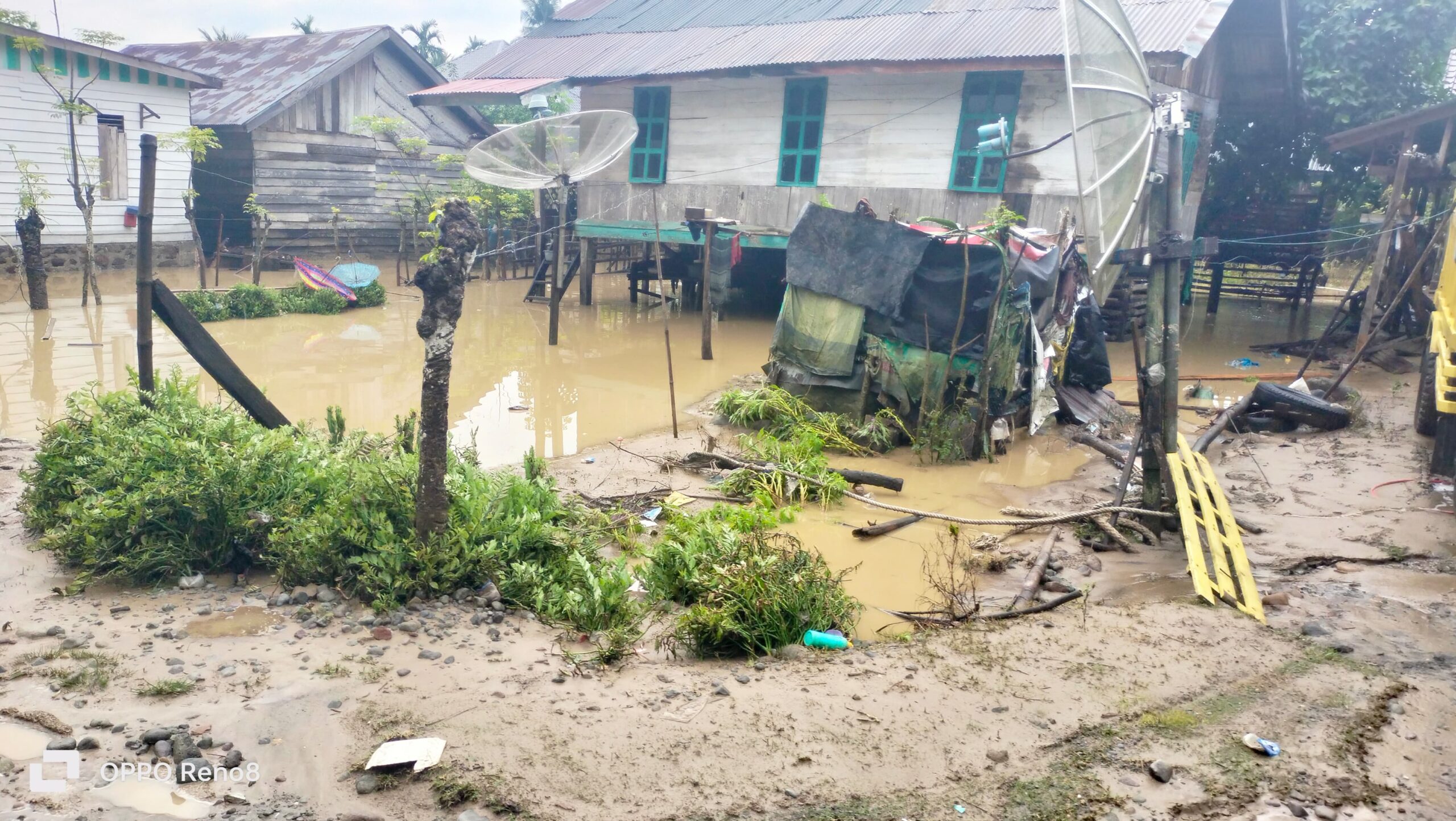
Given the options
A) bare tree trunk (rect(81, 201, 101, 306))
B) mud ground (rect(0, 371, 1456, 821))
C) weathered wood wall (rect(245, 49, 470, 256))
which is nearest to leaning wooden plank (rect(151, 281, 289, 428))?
mud ground (rect(0, 371, 1456, 821))

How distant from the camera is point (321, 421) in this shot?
351 inches

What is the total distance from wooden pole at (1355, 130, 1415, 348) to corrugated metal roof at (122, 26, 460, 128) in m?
17.7

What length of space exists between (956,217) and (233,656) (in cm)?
1122

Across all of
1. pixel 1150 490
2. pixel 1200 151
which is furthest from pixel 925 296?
pixel 1200 151

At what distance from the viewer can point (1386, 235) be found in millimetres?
11727

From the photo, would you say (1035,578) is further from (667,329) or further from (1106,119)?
(667,329)

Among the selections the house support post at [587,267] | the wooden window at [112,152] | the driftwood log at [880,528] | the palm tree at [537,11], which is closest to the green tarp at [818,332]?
the driftwood log at [880,528]

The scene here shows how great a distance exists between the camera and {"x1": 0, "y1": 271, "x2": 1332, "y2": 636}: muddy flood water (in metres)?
6.18

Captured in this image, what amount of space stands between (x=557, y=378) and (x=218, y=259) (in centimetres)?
972

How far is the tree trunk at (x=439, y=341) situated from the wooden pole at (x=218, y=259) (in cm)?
1342

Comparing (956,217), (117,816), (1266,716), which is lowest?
(117,816)

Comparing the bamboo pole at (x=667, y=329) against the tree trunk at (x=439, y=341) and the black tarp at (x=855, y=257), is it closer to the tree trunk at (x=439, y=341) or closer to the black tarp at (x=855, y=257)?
the black tarp at (x=855, y=257)

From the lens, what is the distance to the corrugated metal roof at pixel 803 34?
12.0 metres

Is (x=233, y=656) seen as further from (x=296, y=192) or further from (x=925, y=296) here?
(x=296, y=192)
